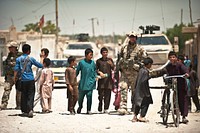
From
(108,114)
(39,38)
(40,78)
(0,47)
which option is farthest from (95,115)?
(39,38)

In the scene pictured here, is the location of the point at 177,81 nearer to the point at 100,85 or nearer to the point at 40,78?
the point at 100,85

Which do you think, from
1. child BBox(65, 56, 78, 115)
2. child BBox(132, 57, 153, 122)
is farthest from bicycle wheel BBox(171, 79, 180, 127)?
child BBox(65, 56, 78, 115)

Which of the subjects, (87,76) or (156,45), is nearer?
(87,76)

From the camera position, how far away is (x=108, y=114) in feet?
38.6

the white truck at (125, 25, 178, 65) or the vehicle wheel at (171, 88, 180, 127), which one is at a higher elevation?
the white truck at (125, 25, 178, 65)

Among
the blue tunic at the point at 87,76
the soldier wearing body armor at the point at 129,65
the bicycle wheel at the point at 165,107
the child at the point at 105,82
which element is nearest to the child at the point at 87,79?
the blue tunic at the point at 87,76

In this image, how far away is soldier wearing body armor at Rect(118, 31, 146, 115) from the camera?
11.5m

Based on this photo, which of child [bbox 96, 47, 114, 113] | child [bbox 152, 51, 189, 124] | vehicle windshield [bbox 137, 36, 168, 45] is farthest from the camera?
vehicle windshield [bbox 137, 36, 168, 45]

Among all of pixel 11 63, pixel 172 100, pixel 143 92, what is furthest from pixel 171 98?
pixel 11 63

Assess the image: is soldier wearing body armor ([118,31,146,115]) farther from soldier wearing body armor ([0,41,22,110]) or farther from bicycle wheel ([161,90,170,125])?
soldier wearing body armor ([0,41,22,110])

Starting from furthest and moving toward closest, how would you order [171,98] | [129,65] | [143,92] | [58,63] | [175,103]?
[58,63]
[129,65]
[143,92]
[175,103]
[171,98]

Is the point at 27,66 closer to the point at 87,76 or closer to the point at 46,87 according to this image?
the point at 46,87

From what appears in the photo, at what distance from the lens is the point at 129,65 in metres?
11.6

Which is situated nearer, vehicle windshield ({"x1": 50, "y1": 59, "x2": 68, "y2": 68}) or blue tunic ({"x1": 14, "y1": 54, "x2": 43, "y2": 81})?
blue tunic ({"x1": 14, "y1": 54, "x2": 43, "y2": 81})
